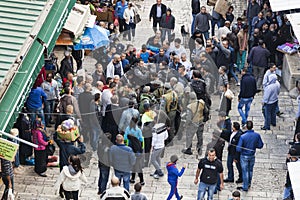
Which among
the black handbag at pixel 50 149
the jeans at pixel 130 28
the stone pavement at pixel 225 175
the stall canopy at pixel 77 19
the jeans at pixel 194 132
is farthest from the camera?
the jeans at pixel 130 28

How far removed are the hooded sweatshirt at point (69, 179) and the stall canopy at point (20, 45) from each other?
1.56m

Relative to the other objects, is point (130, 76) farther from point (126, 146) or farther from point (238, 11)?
point (238, 11)

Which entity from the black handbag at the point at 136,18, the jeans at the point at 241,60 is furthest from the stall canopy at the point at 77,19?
the jeans at the point at 241,60

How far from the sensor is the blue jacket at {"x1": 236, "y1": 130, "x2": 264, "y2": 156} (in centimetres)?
1830

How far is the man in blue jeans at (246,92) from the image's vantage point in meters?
21.3

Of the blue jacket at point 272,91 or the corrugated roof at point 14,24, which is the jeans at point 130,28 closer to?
the blue jacket at point 272,91

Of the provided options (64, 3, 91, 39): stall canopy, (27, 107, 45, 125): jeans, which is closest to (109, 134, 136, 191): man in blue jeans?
(27, 107, 45, 125): jeans

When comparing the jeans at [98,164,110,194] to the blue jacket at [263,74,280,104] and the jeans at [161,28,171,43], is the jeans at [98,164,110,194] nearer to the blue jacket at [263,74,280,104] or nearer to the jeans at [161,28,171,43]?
the blue jacket at [263,74,280,104]

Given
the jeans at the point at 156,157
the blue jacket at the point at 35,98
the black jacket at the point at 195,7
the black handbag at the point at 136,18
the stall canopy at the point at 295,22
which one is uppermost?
the black jacket at the point at 195,7

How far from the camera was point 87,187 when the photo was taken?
62.1 feet

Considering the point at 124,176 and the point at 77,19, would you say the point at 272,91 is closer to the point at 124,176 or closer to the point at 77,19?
the point at 124,176

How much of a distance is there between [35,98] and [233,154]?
4.98 meters

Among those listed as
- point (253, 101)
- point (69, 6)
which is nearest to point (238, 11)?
point (253, 101)

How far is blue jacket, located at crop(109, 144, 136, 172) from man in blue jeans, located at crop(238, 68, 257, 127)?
468 centimetres
